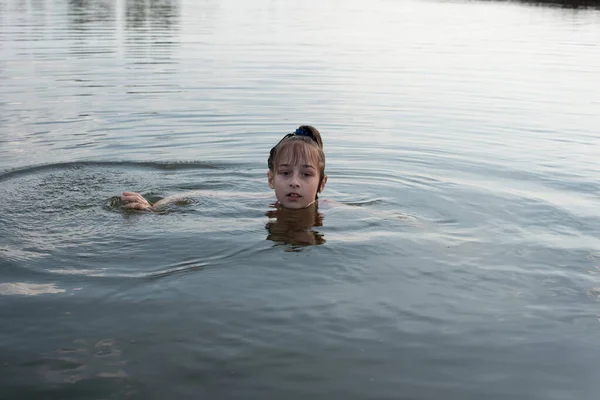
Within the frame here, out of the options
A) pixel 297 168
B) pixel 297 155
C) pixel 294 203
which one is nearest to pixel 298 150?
pixel 297 155

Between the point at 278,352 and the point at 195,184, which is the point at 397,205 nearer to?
the point at 195,184

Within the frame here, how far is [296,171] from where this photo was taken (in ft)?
24.9

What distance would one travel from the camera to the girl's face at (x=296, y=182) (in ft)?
24.9

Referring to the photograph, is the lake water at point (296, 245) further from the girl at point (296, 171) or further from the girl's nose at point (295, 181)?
the girl's nose at point (295, 181)

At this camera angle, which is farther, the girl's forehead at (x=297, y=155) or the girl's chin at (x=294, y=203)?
the girl's chin at (x=294, y=203)

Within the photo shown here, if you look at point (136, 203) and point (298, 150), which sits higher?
point (298, 150)

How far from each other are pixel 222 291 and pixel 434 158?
6.11 meters

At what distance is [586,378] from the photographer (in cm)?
439

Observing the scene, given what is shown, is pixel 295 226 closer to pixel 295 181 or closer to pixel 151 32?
pixel 295 181

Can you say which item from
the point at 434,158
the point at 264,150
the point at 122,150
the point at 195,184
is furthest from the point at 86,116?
the point at 434,158

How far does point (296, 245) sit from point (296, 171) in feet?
3.37

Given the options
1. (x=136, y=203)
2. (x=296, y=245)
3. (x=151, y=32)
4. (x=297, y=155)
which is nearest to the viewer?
(x=296, y=245)

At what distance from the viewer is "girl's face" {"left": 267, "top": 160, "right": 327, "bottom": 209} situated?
759cm

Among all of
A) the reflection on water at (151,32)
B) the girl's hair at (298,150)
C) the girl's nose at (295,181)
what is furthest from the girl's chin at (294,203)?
the reflection on water at (151,32)
